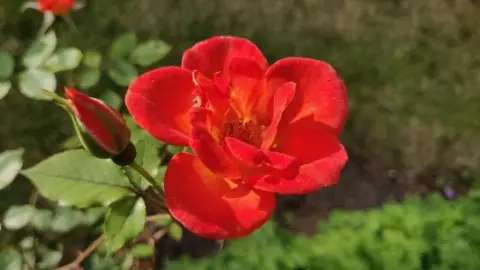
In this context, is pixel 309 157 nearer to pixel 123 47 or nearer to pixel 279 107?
pixel 279 107

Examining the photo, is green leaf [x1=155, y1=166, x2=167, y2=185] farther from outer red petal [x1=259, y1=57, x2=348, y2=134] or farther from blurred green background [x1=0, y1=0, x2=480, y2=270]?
blurred green background [x1=0, y1=0, x2=480, y2=270]

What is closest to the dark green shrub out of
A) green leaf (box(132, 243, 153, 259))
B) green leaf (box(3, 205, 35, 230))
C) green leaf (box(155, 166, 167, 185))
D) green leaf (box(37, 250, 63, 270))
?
green leaf (box(132, 243, 153, 259))

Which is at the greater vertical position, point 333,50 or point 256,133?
point 256,133

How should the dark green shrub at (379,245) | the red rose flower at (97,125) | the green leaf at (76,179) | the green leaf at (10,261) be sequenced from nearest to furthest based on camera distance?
the red rose flower at (97,125)
the green leaf at (76,179)
the green leaf at (10,261)
the dark green shrub at (379,245)

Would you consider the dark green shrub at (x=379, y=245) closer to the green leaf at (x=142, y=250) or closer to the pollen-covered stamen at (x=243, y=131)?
the green leaf at (x=142, y=250)

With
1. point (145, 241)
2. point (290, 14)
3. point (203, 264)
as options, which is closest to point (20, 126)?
point (145, 241)

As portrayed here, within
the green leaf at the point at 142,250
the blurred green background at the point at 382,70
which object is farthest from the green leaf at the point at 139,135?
the blurred green background at the point at 382,70

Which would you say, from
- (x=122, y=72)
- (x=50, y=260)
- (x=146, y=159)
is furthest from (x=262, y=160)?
(x=50, y=260)

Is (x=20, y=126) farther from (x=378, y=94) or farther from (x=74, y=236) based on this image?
(x=378, y=94)
